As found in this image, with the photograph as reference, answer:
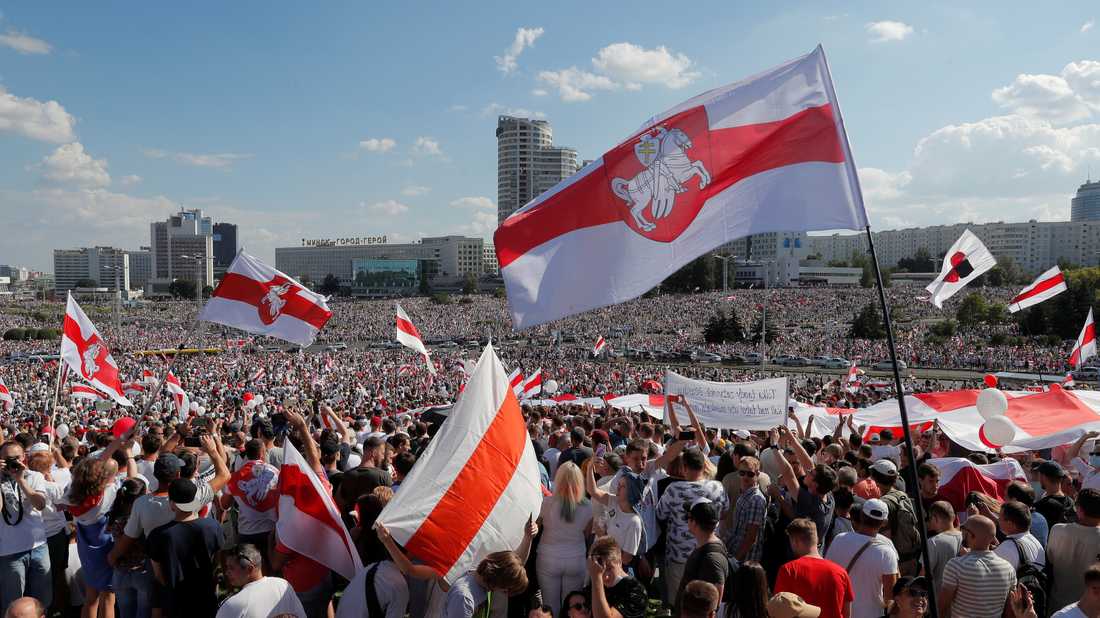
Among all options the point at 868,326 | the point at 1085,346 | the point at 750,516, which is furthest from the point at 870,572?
the point at 868,326

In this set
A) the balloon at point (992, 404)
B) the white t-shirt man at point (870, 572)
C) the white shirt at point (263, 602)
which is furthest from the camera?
the balloon at point (992, 404)

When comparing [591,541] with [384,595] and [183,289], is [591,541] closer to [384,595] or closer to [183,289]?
[384,595]

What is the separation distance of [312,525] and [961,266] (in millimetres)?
15205

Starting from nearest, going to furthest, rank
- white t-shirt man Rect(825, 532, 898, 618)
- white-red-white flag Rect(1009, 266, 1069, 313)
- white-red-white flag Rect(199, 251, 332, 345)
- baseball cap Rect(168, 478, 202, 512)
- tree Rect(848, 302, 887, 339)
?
white t-shirt man Rect(825, 532, 898, 618)
baseball cap Rect(168, 478, 202, 512)
white-red-white flag Rect(199, 251, 332, 345)
white-red-white flag Rect(1009, 266, 1069, 313)
tree Rect(848, 302, 887, 339)

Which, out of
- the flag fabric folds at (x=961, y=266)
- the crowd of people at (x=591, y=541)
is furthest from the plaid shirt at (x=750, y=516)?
the flag fabric folds at (x=961, y=266)

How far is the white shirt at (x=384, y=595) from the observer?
355 centimetres

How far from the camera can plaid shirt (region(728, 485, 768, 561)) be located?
470 centimetres

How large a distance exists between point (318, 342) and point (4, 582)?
183 ft

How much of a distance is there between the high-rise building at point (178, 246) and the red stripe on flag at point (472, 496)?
177m

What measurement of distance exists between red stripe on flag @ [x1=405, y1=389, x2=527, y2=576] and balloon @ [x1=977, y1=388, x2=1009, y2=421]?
24.0 feet

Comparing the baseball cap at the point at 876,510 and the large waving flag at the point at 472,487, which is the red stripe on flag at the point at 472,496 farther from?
the baseball cap at the point at 876,510

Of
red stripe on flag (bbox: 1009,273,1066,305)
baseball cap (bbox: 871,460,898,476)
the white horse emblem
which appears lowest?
baseball cap (bbox: 871,460,898,476)

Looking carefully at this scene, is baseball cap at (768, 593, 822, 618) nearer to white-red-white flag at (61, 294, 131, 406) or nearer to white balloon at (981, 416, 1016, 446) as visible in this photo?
white balloon at (981, 416, 1016, 446)

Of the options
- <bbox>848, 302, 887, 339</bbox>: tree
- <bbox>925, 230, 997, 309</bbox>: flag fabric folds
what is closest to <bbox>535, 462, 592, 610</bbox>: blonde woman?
<bbox>925, 230, 997, 309</bbox>: flag fabric folds
